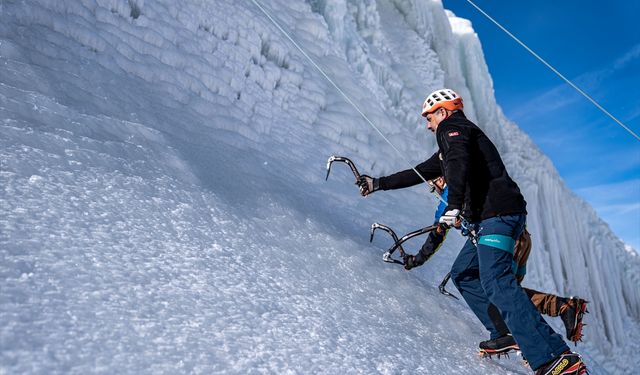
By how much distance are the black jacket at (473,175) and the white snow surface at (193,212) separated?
0.75 meters

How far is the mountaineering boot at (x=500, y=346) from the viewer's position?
277cm

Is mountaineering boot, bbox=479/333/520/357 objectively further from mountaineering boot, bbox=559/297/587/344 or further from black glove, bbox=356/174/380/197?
black glove, bbox=356/174/380/197

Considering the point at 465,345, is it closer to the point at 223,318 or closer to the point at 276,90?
the point at 223,318

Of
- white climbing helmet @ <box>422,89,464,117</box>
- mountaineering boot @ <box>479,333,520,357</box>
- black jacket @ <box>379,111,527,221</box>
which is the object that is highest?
white climbing helmet @ <box>422,89,464,117</box>

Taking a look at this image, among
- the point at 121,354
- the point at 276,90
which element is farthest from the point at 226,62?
the point at 121,354

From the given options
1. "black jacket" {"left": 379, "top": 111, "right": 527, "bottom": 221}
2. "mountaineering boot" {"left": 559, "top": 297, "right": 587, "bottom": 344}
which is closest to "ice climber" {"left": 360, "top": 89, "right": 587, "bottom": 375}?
"black jacket" {"left": 379, "top": 111, "right": 527, "bottom": 221}

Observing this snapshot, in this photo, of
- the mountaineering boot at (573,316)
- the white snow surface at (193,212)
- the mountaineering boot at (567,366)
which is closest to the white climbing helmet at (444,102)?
the white snow surface at (193,212)

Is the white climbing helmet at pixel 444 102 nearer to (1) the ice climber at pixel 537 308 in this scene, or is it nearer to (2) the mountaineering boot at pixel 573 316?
(1) the ice climber at pixel 537 308

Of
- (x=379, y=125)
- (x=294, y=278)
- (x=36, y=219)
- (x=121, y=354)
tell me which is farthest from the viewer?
(x=379, y=125)

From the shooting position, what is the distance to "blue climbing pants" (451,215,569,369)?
2459mm

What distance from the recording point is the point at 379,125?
22.6 feet

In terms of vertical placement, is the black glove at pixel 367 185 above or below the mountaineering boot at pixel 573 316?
above

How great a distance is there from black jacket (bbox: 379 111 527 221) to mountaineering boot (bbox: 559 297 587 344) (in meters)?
0.68

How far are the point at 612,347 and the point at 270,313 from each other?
12.4 meters
